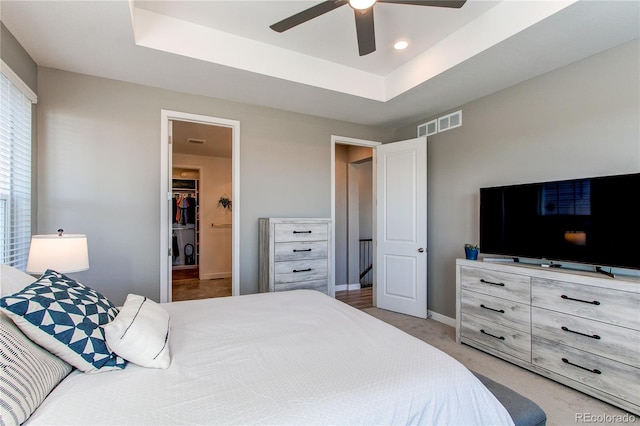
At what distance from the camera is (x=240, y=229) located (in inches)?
136

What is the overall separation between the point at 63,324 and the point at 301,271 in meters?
2.35

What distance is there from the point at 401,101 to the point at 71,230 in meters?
3.53

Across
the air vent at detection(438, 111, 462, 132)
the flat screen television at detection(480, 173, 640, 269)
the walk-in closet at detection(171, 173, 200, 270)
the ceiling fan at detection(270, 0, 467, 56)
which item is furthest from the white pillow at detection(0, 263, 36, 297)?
the walk-in closet at detection(171, 173, 200, 270)

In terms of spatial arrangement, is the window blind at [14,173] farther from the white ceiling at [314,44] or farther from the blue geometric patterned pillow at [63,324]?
Result: the blue geometric patterned pillow at [63,324]

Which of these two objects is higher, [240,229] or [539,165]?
[539,165]

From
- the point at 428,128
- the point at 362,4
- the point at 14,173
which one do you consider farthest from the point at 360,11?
the point at 14,173

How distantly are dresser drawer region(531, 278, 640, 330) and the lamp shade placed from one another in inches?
131

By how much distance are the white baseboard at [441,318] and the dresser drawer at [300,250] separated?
1.61 meters

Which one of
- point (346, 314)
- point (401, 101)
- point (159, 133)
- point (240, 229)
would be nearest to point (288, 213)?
point (240, 229)

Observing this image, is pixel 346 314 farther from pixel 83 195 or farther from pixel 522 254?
pixel 83 195

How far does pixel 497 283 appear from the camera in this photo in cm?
269

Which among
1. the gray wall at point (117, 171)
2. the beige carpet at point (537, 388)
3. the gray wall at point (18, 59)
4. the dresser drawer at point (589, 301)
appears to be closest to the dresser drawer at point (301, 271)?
the gray wall at point (117, 171)

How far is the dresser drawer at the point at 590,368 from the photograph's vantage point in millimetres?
1913

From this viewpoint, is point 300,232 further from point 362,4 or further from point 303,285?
point 362,4
